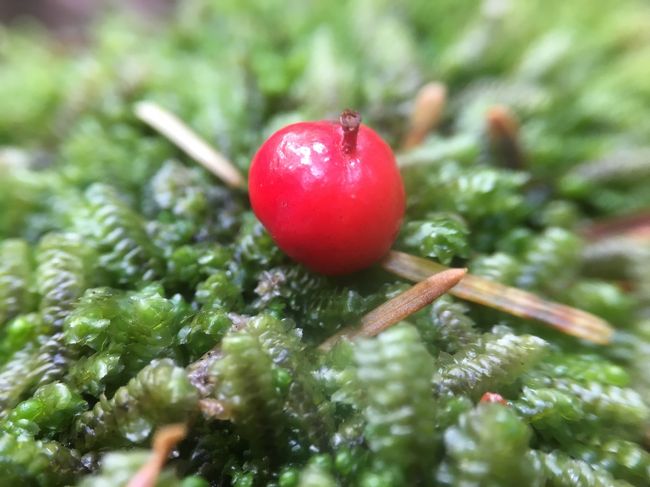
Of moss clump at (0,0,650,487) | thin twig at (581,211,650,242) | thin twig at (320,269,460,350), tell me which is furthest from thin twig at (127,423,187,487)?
thin twig at (581,211,650,242)

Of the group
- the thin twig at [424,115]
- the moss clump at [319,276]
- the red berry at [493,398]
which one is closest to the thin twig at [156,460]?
the moss clump at [319,276]

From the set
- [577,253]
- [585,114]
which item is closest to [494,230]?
[577,253]

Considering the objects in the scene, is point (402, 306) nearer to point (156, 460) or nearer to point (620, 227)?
point (156, 460)

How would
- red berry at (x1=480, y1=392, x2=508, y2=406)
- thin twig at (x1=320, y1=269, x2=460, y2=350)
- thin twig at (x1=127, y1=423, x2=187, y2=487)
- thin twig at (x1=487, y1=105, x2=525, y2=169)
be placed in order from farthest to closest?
1. thin twig at (x1=487, y1=105, x2=525, y2=169)
2. thin twig at (x1=320, y1=269, x2=460, y2=350)
3. red berry at (x1=480, y1=392, x2=508, y2=406)
4. thin twig at (x1=127, y1=423, x2=187, y2=487)

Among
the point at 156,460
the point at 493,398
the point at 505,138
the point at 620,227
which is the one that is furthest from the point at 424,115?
the point at 156,460

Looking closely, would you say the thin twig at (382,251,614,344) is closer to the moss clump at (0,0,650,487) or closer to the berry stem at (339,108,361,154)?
the moss clump at (0,0,650,487)

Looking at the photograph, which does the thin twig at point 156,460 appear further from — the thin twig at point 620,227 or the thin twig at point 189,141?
the thin twig at point 620,227
